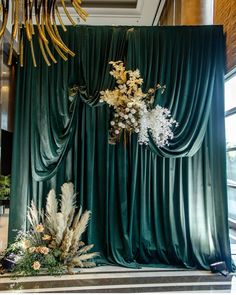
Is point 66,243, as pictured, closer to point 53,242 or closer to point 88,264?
point 53,242

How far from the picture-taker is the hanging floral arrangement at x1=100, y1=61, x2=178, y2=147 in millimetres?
4848

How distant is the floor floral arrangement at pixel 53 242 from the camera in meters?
4.57

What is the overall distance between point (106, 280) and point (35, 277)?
908 mm

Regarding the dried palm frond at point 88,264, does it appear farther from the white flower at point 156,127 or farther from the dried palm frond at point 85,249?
the white flower at point 156,127

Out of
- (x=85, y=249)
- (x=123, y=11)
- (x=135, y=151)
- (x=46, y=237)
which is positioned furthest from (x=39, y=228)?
(x=123, y=11)

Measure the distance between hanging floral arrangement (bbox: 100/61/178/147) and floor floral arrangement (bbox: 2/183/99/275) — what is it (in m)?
1.17

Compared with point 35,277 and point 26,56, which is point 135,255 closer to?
point 35,277

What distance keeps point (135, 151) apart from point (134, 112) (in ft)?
1.89

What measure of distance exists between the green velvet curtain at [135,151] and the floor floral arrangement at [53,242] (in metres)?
0.21

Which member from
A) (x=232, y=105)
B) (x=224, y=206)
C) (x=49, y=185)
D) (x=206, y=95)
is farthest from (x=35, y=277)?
(x=232, y=105)

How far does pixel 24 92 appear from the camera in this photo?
4934mm

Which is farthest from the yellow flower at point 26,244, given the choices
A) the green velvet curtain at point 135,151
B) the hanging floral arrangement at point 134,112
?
the hanging floral arrangement at point 134,112

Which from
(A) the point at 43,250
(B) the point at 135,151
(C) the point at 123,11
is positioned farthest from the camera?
(C) the point at 123,11

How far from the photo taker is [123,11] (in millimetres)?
8180
